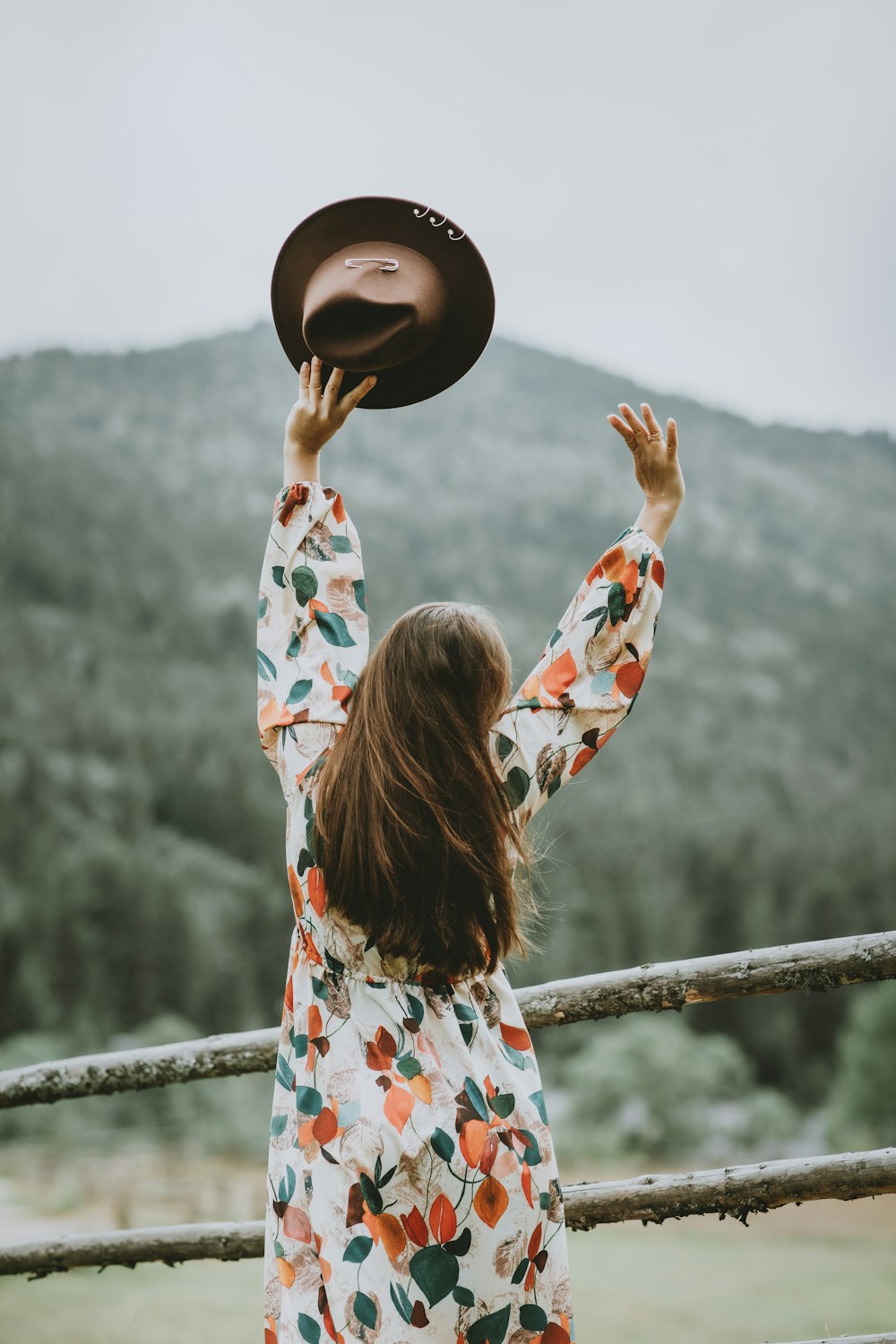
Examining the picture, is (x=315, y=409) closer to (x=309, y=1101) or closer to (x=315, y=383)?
(x=315, y=383)

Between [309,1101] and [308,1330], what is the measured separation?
0.26 metres

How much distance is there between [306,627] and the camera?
1.36m

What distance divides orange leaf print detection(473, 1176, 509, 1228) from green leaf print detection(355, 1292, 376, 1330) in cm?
16

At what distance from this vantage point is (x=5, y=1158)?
→ 1455cm

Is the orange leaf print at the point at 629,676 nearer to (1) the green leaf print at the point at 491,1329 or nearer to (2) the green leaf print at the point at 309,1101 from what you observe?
(2) the green leaf print at the point at 309,1101

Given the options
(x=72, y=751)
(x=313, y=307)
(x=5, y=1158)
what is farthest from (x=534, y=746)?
(x=72, y=751)

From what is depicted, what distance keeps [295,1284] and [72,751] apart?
38079 mm

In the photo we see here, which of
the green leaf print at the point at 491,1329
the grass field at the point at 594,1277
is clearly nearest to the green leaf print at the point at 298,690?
the green leaf print at the point at 491,1329

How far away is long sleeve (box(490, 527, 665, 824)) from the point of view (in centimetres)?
128

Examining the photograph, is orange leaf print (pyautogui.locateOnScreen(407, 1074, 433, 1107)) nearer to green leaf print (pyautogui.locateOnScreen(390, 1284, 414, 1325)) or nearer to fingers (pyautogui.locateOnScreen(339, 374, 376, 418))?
green leaf print (pyautogui.locateOnScreen(390, 1284, 414, 1325))

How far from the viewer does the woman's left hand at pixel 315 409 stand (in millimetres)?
1466

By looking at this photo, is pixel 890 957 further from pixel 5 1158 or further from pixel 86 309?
pixel 86 309

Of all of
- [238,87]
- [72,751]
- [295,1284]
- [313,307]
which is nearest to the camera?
[295,1284]

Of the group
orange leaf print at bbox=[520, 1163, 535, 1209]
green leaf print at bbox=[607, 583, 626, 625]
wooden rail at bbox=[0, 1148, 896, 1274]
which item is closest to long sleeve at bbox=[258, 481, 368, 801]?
green leaf print at bbox=[607, 583, 626, 625]
